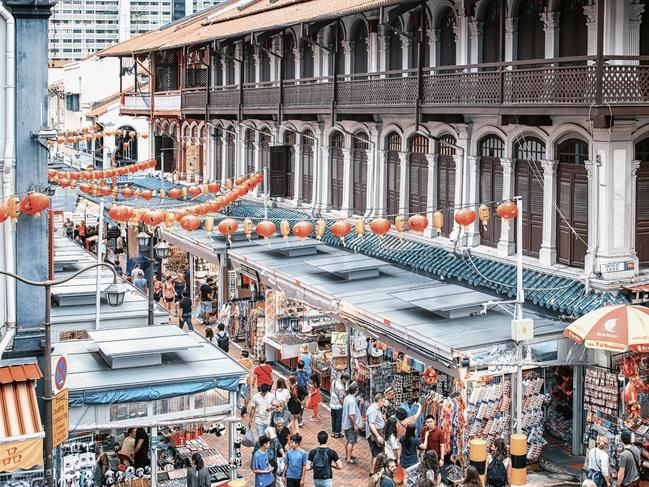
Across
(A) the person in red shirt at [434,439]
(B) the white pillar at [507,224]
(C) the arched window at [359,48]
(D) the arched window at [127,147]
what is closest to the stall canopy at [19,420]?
(A) the person in red shirt at [434,439]

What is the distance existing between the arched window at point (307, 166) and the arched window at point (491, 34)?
10516 millimetres

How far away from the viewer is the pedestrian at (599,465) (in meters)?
19.3

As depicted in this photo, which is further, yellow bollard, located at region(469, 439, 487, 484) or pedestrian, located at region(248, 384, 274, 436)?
pedestrian, located at region(248, 384, 274, 436)

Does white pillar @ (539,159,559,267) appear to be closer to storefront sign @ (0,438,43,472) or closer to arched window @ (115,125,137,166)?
storefront sign @ (0,438,43,472)

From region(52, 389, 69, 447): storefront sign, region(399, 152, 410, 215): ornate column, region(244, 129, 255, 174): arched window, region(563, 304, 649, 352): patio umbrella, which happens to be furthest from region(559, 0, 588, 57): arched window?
region(244, 129, 255, 174): arched window

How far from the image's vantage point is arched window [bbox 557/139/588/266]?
23500mm

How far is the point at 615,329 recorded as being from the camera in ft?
66.0

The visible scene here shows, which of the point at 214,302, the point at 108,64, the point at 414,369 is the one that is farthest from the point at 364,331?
the point at 108,64

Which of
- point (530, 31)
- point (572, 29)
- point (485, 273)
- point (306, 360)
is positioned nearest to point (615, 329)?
point (485, 273)

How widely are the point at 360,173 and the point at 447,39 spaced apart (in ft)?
19.9

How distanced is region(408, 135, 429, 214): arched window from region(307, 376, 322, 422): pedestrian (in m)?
5.98

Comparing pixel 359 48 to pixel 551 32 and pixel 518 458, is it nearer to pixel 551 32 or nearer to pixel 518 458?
pixel 551 32

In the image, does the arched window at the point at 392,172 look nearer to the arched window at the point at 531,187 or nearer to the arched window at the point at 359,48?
the arched window at the point at 359,48

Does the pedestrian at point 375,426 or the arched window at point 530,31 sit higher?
the arched window at point 530,31
